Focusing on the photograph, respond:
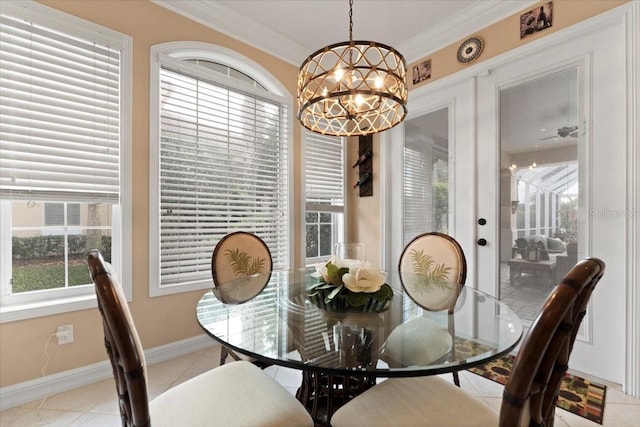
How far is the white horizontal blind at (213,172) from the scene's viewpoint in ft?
7.57

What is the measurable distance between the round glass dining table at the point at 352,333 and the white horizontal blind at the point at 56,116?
1289mm

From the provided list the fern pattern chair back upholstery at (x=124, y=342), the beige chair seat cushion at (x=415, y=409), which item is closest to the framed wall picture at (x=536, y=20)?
the beige chair seat cushion at (x=415, y=409)

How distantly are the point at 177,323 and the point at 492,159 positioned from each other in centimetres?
292

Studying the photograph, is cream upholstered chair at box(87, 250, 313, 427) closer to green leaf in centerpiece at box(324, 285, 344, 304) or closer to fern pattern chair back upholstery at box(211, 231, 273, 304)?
green leaf in centerpiece at box(324, 285, 344, 304)

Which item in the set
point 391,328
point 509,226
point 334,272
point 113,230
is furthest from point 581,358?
point 113,230

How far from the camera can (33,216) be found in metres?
1.82

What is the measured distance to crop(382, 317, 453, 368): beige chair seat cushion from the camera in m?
0.86

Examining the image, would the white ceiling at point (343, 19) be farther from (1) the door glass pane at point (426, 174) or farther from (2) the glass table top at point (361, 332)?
(2) the glass table top at point (361, 332)

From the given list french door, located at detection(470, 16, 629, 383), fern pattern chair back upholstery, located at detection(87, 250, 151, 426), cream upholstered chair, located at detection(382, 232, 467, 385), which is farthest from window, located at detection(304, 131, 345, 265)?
fern pattern chair back upholstery, located at detection(87, 250, 151, 426)

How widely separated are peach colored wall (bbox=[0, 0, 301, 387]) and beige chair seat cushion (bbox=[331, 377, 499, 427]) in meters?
1.79

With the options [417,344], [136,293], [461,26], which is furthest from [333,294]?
[461,26]

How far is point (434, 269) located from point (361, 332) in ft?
3.52

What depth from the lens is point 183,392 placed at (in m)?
1.05

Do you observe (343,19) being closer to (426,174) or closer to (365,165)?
(365,165)
